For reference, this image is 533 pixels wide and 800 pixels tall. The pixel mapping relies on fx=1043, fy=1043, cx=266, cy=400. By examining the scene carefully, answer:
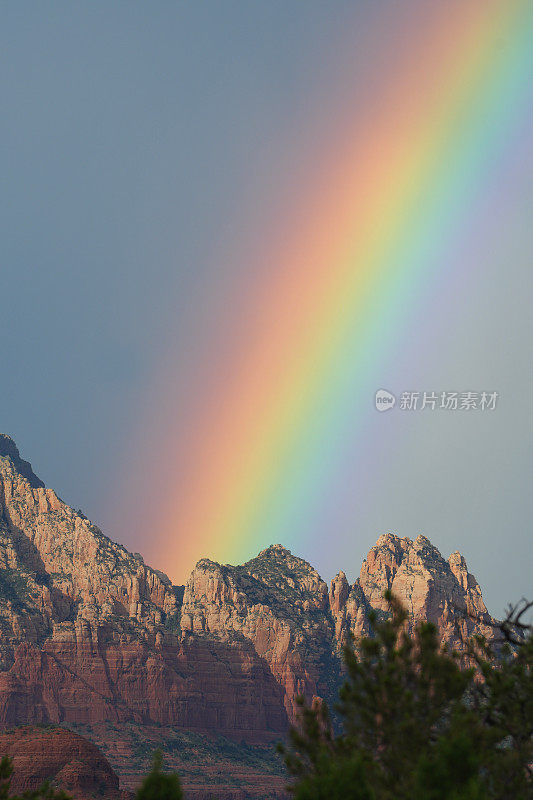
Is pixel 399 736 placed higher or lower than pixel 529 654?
lower

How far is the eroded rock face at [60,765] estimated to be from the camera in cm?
14812

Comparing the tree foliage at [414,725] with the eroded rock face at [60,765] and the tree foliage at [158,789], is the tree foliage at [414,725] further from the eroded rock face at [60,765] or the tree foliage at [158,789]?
the eroded rock face at [60,765]

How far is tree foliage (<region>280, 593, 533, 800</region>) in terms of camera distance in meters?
41.0

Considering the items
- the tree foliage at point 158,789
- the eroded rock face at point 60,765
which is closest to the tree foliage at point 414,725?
the tree foliage at point 158,789

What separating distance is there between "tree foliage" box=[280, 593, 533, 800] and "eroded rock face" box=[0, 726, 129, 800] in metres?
108

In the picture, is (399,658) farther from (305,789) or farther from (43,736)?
(43,736)

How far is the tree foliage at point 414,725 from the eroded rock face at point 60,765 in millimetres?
108079

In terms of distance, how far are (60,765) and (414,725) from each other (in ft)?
395

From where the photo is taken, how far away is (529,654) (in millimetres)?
49000

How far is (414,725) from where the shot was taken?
4469 cm

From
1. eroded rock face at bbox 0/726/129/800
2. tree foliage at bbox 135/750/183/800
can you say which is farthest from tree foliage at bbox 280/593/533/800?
eroded rock face at bbox 0/726/129/800

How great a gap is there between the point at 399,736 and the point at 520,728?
20.0 ft

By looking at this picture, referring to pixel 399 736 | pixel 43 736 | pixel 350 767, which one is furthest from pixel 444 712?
pixel 43 736

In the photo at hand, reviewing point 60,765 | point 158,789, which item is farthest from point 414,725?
point 60,765
